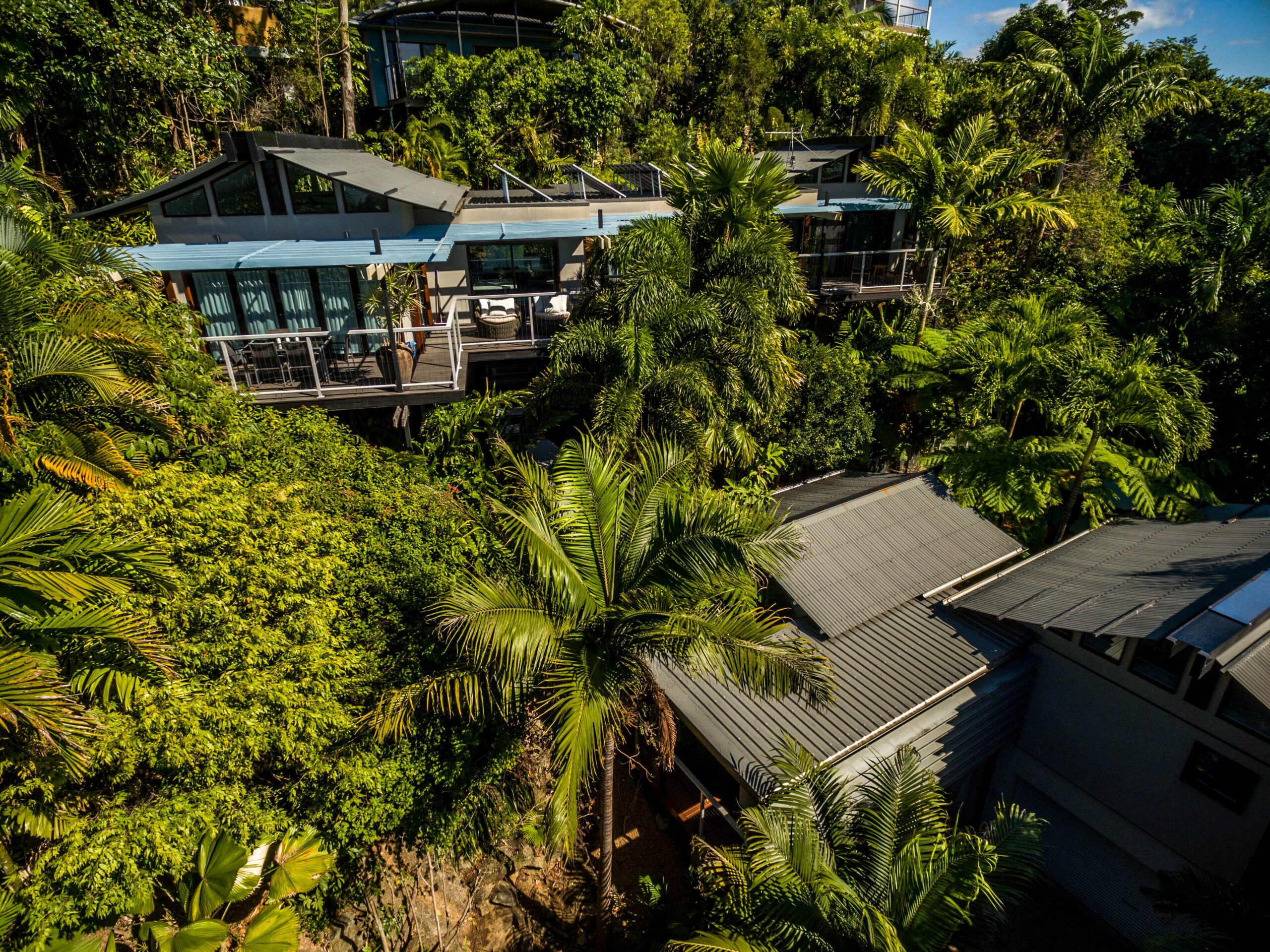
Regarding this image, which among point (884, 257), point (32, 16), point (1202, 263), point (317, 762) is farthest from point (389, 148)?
point (1202, 263)

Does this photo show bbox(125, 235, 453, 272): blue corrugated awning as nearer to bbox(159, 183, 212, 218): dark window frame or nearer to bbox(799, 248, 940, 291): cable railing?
bbox(159, 183, 212, 218): dark window frame

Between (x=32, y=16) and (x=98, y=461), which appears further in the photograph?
(x=32, y=16)

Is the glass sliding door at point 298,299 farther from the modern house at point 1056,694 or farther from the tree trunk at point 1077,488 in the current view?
the tree trunk at point 1077,488

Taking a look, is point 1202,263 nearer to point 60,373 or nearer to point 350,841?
point 350,841

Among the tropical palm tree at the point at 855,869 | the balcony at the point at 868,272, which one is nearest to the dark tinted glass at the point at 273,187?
the balcony at the point at 868,272

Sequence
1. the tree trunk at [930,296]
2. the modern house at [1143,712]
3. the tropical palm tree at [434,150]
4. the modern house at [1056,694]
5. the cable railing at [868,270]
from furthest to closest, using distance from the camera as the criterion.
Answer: the tropical palm tree at [434,150], the cable railing at [868,270], the tree trunk at [930,296], the modern house at [1056,694], the modern house at [1143,712]

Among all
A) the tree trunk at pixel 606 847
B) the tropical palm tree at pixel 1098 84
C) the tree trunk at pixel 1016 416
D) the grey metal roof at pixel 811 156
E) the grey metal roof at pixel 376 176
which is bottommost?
the tree trunk at pixel 606 847
